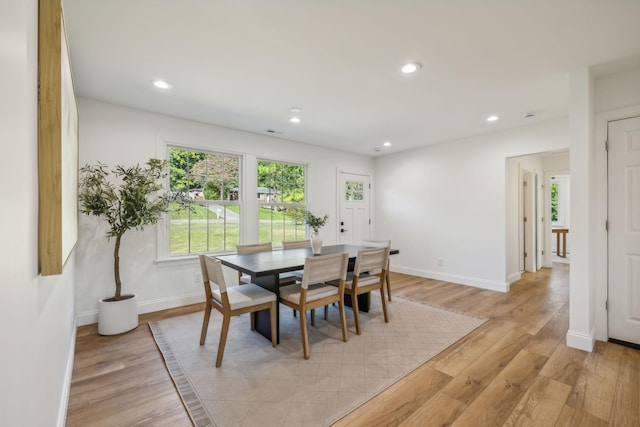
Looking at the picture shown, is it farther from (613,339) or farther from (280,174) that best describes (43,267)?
(613,339)

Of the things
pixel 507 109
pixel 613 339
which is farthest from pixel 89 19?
pixel 613 339

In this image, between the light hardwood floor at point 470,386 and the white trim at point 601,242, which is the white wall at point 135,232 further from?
the white trim at point 601,242

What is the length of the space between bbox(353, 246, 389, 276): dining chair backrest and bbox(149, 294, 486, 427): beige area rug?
63 cm

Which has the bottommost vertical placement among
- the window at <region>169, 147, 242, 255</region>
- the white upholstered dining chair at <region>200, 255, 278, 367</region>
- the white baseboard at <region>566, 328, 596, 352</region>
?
the white baseboard at <region>566, 328, 596, 352</region>

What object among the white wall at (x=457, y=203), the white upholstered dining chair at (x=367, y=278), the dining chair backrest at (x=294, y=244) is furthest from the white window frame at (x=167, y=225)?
the white wall at (x=457, y=203)

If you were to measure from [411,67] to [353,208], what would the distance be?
11.8 feet

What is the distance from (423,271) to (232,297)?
3.91m

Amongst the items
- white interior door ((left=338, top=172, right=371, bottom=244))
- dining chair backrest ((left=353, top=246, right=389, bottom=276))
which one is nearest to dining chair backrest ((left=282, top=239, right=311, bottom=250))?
dining chair backrest ((left=353, top=246, right=389, bottom=276))

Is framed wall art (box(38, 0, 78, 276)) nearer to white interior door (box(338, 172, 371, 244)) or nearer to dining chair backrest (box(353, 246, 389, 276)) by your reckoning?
dining chair backrest (box(353, 246, 389, 276))

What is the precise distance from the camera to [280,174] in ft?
15.5

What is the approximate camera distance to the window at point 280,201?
178 inches

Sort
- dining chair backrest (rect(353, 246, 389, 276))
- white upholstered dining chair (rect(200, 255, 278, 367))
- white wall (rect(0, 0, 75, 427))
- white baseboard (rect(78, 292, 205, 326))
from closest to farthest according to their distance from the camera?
white wall (rect(0, 0, 75, 427))
white upholstered dining chair (rect(200, 255, 278, 367))
dining chair backrest (rect(353, 246, 389, 276))
white baseboard (rect(78, 292, 205, 326))

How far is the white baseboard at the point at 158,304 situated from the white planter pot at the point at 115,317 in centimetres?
40

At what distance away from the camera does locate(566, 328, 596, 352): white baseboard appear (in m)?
2.48
